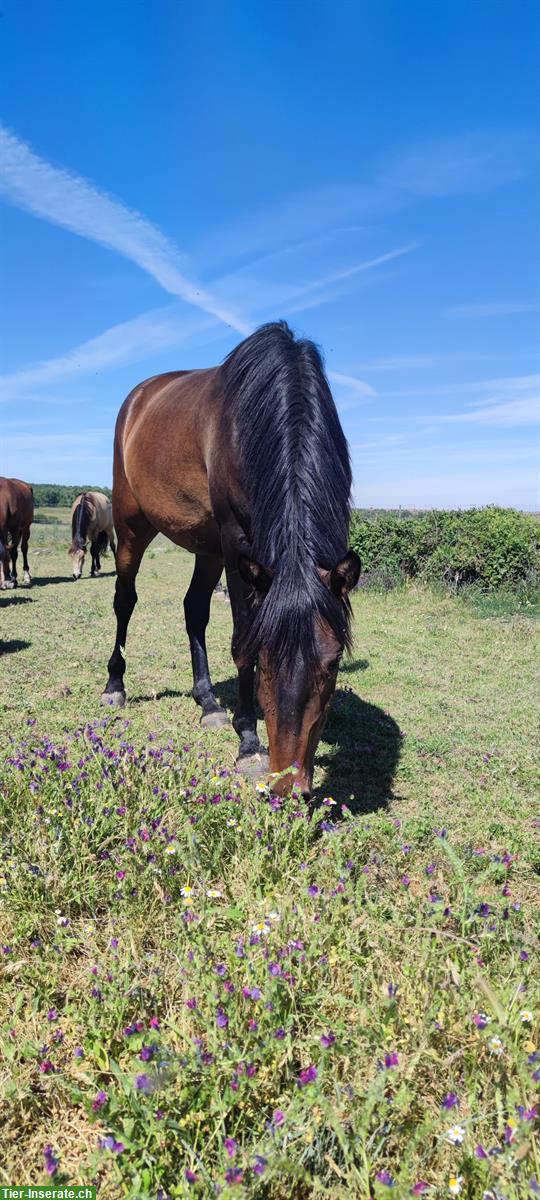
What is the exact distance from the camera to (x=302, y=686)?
2.90 metres

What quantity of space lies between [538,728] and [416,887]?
3.22 meters

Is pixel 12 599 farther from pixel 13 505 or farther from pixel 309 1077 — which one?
pixel 309 1077

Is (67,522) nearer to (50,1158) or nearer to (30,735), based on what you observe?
(30,735)

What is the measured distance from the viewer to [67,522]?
45.3 m

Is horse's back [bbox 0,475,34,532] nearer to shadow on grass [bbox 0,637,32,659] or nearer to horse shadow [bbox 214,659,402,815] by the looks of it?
shadow on grass [bbox 0,637,32,659]

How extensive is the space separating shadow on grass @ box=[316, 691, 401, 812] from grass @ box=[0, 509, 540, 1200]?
43 millimetres

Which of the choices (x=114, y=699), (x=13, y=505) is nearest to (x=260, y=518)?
(x=114, y=699)

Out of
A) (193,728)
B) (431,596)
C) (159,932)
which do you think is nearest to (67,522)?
(431,596)

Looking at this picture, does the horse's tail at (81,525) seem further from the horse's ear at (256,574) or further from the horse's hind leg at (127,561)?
the horse's ear at (256,574)

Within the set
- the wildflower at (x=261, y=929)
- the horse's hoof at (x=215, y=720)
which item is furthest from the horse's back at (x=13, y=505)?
the wildflower at (x=261, y=929)

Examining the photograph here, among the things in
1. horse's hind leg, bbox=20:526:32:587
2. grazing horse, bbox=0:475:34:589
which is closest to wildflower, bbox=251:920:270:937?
grazing horse, bbox=0:475:34:589

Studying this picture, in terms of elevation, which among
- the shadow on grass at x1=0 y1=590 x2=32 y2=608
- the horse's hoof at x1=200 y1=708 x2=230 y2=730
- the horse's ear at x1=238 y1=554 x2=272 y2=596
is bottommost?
the shadow on grass at x1=0 y1=590 x2=32 y2=608

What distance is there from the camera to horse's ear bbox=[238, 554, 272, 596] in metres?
3.14

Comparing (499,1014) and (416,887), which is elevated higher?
(499,1014)
